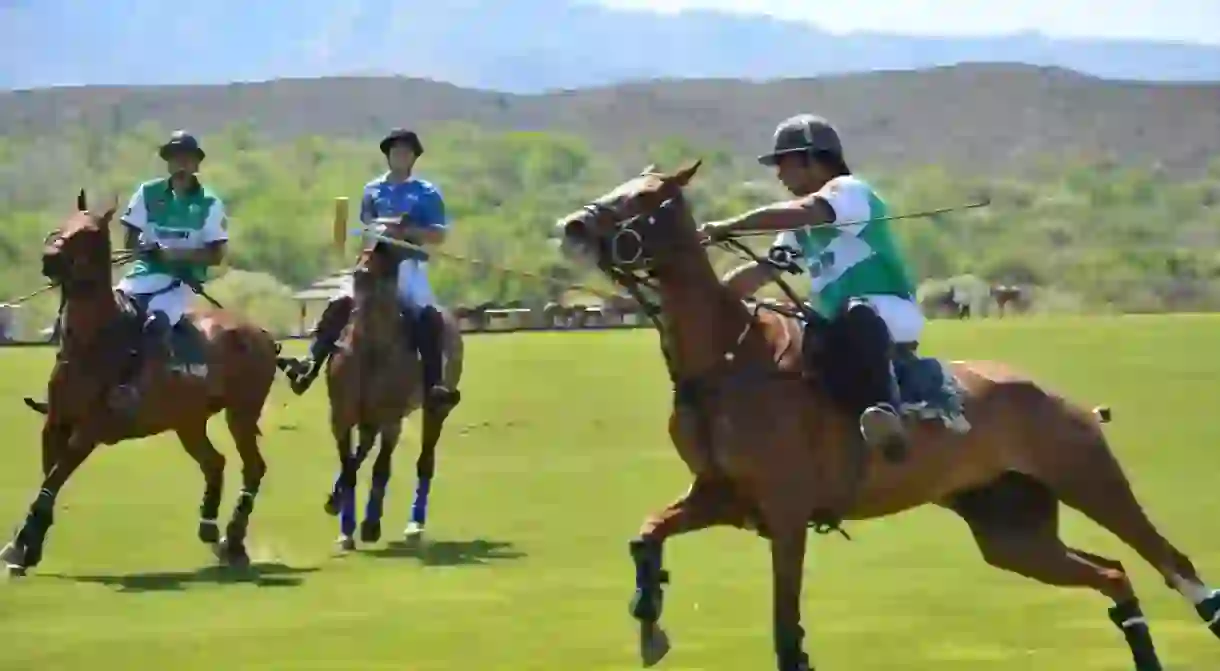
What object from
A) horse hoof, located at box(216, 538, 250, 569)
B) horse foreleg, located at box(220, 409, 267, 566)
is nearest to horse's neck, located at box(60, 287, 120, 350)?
horse foreleg, located at box(220, 409, 267, 566)

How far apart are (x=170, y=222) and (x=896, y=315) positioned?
7.33 meters

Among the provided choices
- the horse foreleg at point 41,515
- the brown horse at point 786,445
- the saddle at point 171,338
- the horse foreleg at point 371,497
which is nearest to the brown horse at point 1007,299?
the horse foreleg at point 371,497

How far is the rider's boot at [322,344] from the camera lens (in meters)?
19.0

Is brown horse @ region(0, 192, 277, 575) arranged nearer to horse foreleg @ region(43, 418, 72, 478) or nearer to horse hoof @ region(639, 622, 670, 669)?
horse foreleg @ region(43, 418, 72, 478)

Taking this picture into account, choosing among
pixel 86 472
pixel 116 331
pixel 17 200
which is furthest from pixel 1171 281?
pixel 116 331

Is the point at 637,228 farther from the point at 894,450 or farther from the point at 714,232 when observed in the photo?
the point at 894,450

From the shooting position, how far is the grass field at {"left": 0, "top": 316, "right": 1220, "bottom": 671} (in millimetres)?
12875

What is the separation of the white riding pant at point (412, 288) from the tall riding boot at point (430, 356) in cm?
11

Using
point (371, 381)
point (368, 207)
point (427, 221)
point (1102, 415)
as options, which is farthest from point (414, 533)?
point (1102, 415)

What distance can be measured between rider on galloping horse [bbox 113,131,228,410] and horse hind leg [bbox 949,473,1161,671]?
23.2 ft

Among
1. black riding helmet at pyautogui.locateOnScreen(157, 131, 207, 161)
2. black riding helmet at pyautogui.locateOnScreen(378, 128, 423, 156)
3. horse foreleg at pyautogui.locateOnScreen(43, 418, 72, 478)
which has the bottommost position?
horse foreleg at pyautogui.locateOnScreen(43, 418, 72, 478)

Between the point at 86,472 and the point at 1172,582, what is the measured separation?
17201 mm

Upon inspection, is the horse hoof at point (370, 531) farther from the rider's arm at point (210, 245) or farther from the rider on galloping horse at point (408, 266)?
the rider's arm at point (210, 245)

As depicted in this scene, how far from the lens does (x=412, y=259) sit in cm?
1927
